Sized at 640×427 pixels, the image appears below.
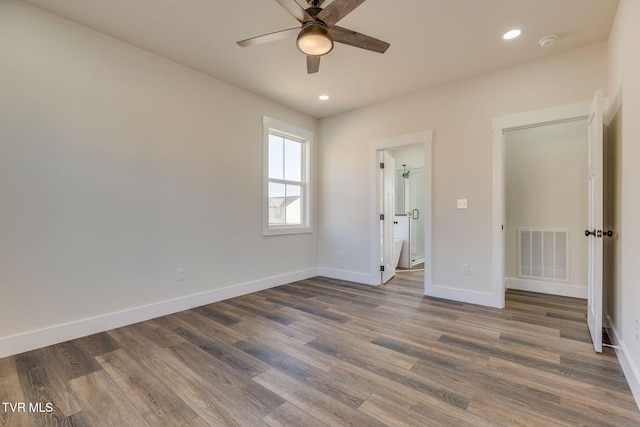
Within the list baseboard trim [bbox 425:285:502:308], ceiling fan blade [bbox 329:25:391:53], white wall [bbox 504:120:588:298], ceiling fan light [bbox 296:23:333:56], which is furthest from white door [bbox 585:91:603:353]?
ceiling fan light [bbox 296:23:333:56]

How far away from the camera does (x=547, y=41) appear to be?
270 centimetres

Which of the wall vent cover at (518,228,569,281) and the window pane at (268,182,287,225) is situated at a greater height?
the window pane at (268,182,287,225)

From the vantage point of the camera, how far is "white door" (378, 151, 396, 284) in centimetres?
432

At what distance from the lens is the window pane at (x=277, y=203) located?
429 cm

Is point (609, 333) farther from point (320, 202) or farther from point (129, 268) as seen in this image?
point (129, 268)

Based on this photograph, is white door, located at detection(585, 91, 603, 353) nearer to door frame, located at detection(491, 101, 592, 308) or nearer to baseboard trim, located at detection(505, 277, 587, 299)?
door frame, located at detection(491, 101, 592, 308)

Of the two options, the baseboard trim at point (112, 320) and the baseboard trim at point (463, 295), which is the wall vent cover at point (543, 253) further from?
the baseboard trim at point (112, 320)

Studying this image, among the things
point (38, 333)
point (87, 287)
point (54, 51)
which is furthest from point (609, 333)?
point (54, 51)

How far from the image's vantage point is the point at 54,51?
7.90ft

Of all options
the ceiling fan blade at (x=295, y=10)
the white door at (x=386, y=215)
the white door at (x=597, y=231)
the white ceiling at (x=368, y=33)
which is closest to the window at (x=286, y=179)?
the white ceiling at (x=368, y=33)

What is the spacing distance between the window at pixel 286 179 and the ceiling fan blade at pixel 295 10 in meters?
2.23

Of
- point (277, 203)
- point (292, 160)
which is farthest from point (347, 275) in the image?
point (292, 160)

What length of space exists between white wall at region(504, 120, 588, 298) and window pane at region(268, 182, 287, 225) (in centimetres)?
322

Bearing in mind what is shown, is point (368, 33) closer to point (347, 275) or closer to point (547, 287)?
point (347, 275)
